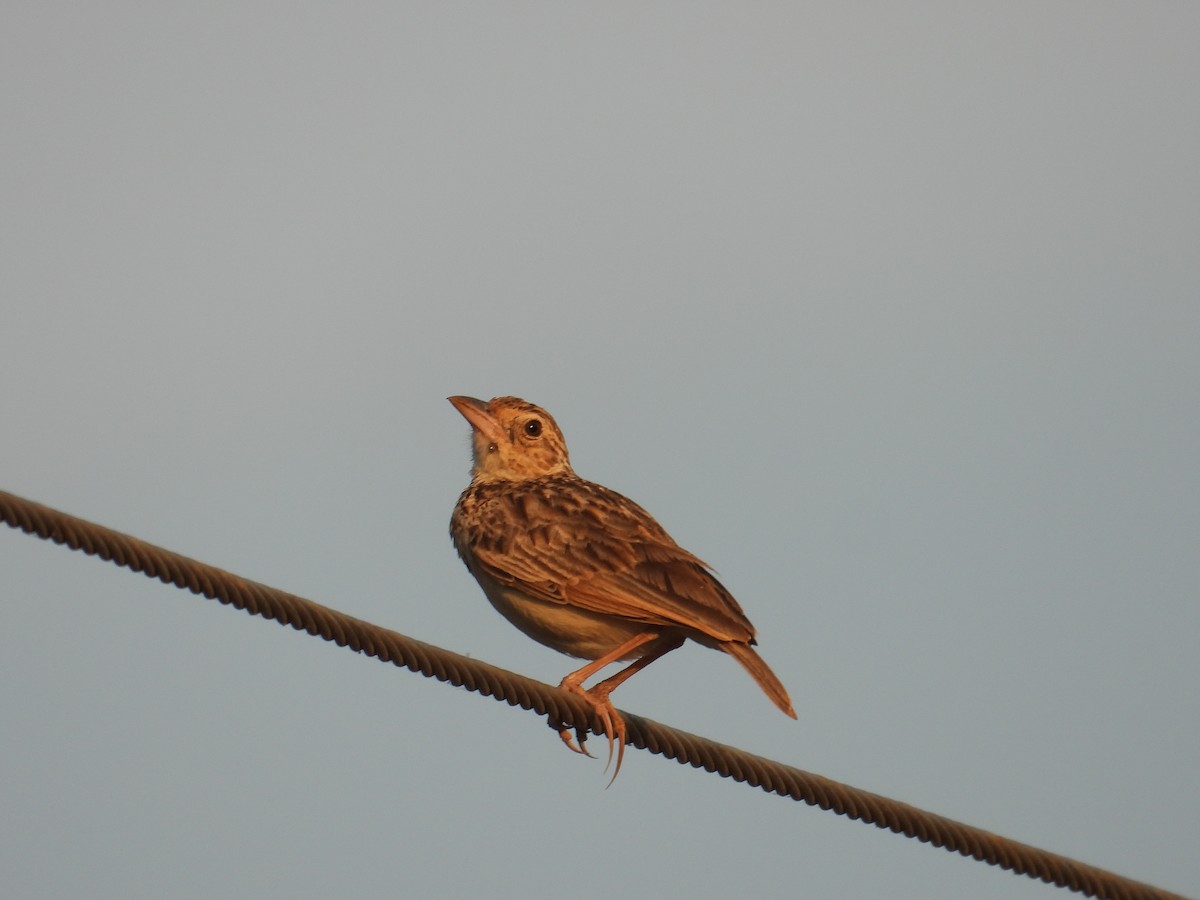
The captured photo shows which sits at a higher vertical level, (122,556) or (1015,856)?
(122,556)

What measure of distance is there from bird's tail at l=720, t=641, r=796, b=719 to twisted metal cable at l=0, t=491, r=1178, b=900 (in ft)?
2.10

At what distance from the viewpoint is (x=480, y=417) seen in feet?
43.4

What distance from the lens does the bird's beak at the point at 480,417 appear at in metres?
13.2

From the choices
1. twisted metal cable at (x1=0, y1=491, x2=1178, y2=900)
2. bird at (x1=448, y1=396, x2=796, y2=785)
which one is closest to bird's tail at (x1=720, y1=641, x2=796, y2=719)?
bird at (x1=448, y1=396, x2=796, y2=785)

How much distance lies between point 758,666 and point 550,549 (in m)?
1.62

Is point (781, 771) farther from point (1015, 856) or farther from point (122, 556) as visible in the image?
point (122, 556)

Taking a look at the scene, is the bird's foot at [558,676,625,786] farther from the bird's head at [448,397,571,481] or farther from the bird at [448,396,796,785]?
the bird's head at [448,397,571,481]

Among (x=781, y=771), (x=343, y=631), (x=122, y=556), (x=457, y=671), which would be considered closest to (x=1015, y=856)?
(x=781, y=771)

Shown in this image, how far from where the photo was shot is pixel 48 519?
6.65m

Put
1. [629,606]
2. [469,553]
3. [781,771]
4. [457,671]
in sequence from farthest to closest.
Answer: [469,553] → [629,606] → [781,771] → [457,671]

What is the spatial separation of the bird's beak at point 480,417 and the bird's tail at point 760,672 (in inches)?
129

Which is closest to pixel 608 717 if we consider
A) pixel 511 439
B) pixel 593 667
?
pixel 593 667

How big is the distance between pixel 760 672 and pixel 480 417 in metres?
3.81

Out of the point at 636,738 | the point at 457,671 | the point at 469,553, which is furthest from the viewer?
the point at 469,553
